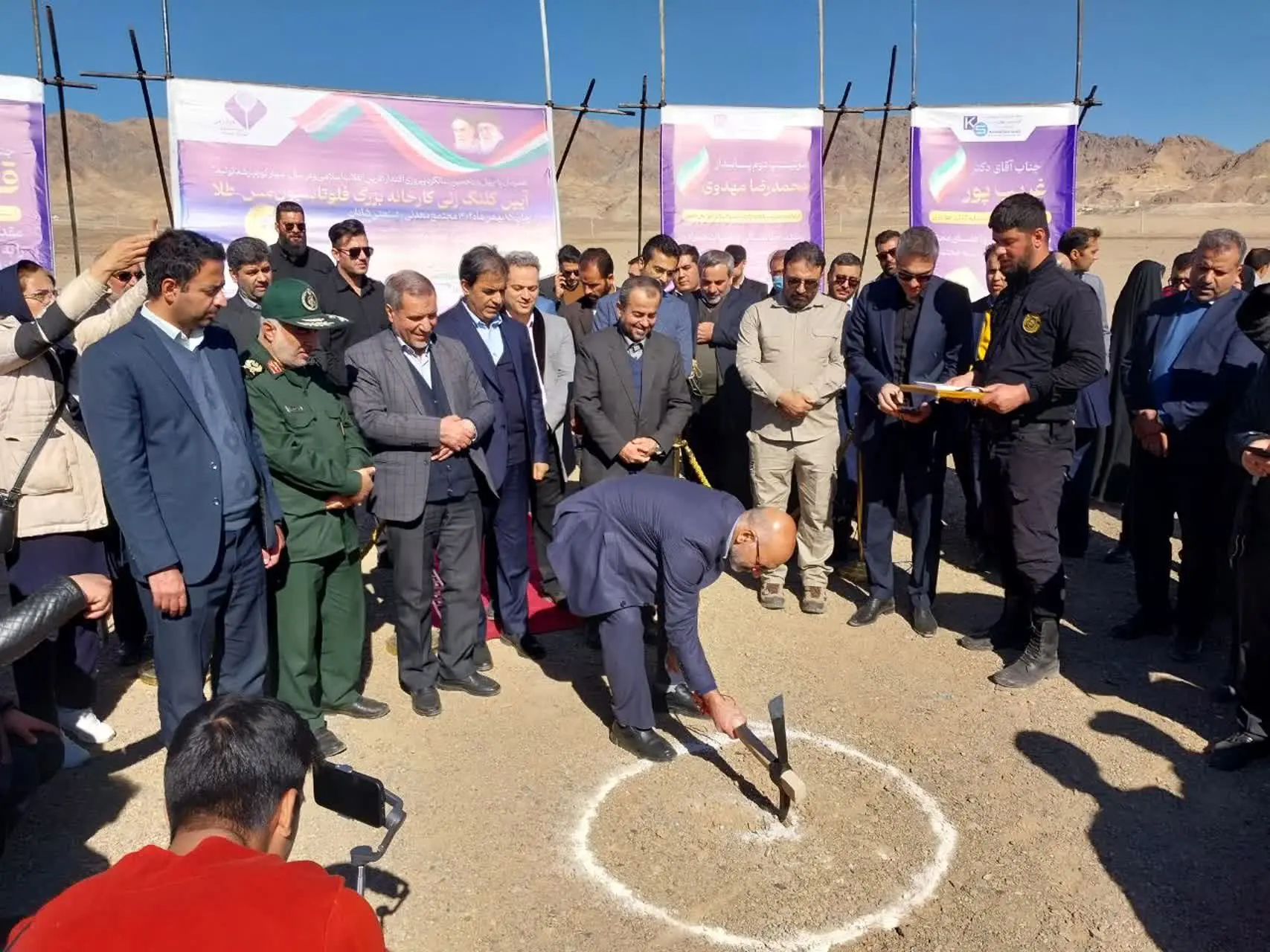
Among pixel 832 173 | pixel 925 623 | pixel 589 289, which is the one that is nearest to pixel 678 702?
pixel 925 623

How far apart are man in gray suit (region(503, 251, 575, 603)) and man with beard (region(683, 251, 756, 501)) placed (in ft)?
4.45

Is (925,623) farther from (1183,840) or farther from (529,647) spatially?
(529,647)

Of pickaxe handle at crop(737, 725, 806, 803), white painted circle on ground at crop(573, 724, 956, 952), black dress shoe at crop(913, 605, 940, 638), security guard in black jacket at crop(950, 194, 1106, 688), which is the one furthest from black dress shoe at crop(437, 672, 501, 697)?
security guard in black jacket at crop(950, 194, 1106, 688)

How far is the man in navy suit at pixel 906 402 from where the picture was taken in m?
5.25

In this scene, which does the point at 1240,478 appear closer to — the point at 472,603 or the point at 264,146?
the point at 472,603

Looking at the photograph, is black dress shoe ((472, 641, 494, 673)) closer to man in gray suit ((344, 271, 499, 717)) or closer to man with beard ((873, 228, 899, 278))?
man in gray suit ((344, 271, 499, 717))

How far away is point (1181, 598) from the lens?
5.04 m

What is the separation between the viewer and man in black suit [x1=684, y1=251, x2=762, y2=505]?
6699mm

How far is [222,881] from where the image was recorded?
4.55 ft

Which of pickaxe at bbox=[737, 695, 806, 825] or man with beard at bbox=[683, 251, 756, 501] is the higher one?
man with beard at bbox=[683, 251, 756, 501]

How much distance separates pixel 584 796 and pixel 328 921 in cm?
249

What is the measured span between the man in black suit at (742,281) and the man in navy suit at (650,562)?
3353mm

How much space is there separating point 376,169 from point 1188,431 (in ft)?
22.2

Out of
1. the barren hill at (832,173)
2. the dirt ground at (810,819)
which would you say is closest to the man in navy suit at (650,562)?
the dirt ground at (810,819)
